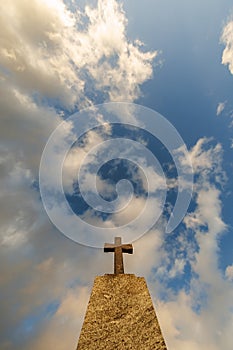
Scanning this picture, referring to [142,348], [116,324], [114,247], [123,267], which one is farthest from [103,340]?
[114,247]

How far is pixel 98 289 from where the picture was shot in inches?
201

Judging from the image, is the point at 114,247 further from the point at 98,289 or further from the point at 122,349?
the point at 122,349

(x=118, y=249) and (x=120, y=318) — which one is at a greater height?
(x=118, y=249)

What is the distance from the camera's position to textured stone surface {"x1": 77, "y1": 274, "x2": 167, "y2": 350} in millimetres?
4000

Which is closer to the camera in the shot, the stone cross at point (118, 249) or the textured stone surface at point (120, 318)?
the textured stone surface at point (120, 318)

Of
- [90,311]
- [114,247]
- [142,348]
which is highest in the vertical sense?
[114,247]

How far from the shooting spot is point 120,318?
4449 mm

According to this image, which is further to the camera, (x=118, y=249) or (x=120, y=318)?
(x=118, y=249)

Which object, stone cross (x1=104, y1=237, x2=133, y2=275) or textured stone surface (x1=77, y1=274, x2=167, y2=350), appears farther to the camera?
stone cross (x1=104, y1=237, x2=133, y2=275)

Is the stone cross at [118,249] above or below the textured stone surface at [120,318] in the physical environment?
above

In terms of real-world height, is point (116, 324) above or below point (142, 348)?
above

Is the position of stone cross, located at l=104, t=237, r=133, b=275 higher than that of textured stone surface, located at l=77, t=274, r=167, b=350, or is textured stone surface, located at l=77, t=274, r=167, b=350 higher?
stone cross, located at l=104, t=237, r=133, b=275

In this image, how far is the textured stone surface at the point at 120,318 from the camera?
400 cm

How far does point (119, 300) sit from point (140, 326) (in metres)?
0.72
